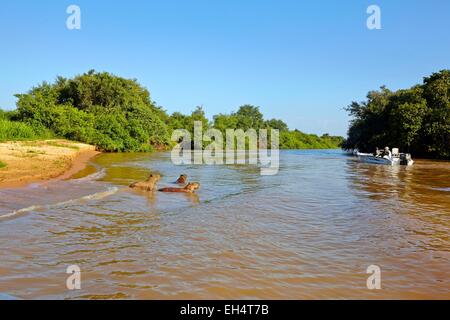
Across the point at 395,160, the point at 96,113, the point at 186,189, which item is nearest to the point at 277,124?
the point at 96,113

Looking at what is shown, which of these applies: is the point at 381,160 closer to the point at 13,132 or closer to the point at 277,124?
the point at 13,132

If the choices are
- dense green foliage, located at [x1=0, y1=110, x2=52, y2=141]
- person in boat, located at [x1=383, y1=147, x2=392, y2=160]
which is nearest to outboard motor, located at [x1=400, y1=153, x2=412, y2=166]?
person in boat, located at [x1=383, y1=147, x2=392, y2=160]

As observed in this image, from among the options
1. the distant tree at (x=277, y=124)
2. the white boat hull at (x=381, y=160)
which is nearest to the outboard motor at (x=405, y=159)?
the white boat hull at (x=381, y=160)

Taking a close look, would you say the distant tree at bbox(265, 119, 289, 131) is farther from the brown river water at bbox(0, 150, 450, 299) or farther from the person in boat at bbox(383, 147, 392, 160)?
the brown river water at bbox(0, 150, 450, 299)

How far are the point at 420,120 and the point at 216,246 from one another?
133 feet

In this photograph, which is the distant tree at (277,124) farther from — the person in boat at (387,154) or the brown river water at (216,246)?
the brown river water at (216,246)

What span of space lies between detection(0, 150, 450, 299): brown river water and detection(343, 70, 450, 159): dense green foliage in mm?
31871

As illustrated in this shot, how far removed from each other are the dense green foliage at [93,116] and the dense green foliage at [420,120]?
29.7 metres

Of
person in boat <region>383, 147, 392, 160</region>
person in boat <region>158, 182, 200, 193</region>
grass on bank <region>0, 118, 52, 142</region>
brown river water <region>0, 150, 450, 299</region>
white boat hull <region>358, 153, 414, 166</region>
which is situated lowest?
brown river water <region>0, 150, 450, 299</region>

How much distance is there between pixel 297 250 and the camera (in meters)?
6.23

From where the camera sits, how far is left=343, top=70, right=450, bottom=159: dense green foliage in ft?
128

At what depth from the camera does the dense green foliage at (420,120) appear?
39.0 meters
